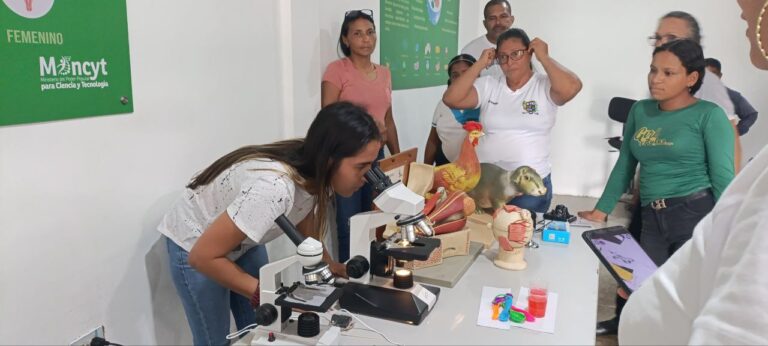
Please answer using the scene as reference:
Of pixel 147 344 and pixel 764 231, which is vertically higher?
pixel 764 231

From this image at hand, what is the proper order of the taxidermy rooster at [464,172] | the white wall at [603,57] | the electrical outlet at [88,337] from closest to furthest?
the electrical outlet at [88,337] → the taxidermy rooster at [464,172] → the white wall at [603,57]

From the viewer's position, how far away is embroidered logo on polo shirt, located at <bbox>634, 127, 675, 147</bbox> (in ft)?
6.43

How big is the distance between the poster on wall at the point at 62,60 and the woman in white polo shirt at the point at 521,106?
1.31m

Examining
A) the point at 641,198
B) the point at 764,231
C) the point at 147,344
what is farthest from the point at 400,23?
the point at 764,231

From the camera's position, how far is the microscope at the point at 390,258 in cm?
127

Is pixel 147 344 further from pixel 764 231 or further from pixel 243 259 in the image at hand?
pixel 764 231

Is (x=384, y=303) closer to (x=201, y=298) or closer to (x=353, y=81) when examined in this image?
(x=201, y=298)

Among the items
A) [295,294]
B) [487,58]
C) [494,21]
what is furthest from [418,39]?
[295,294]

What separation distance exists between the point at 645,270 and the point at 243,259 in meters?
1.15

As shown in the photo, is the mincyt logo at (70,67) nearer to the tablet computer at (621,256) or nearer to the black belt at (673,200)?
the tablet computer at (621,256)

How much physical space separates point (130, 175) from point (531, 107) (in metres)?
1.47

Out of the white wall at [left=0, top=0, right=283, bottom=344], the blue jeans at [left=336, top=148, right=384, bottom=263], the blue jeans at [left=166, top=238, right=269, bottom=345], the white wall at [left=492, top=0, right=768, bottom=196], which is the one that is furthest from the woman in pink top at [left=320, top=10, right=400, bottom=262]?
the white wall at [left=492, top=0, right=768, bottom=196]

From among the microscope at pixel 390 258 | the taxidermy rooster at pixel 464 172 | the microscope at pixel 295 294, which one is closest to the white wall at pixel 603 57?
the taxidermy rooster at pixel 464 172

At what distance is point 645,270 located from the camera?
4.44ft
